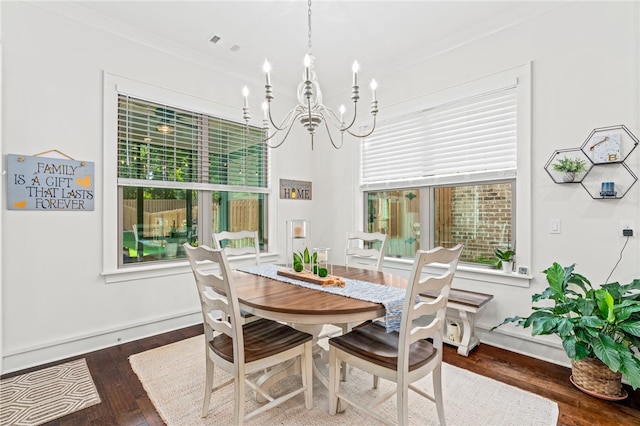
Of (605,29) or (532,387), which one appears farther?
(605,29)

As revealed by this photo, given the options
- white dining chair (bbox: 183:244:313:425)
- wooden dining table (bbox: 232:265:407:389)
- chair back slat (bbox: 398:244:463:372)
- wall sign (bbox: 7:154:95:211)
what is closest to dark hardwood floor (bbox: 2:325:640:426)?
white dining chair (bbox: 183:244:313:425)

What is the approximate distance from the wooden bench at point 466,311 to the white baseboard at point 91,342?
250 centimetres

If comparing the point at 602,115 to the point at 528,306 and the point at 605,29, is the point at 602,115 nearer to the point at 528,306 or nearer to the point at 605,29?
the point at 605,29

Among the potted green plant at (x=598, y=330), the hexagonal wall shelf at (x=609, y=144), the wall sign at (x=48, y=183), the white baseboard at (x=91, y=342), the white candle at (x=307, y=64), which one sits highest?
the white candle at (x=307, y=64)

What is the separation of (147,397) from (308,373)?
3.70 feet

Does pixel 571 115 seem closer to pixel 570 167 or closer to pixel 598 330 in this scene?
pixel 570 167

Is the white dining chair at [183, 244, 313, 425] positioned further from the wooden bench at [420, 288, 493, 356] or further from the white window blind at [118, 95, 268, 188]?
the white window blind at [118, 95, 268, 188]

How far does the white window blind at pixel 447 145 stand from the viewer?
2883mm

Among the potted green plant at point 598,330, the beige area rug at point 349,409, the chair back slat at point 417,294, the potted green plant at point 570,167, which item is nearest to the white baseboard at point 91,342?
the beige area rug at point 349,409

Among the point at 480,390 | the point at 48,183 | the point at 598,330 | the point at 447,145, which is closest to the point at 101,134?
the point at 48,183

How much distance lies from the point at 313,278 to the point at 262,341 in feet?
1.69

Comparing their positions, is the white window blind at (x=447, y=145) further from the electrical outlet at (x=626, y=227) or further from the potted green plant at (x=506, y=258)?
the electrical outlet at (x=626, y=227)

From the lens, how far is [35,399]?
2051 millimetres

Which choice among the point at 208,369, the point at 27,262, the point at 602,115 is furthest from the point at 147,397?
the point at 602,115
